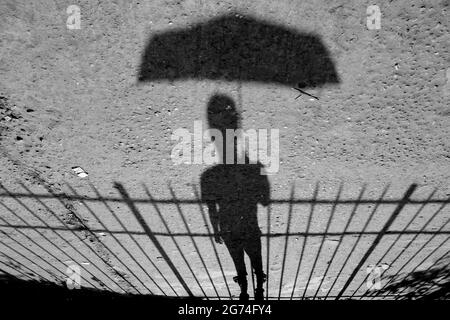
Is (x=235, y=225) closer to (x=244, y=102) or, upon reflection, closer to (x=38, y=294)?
(x=244, y=102)

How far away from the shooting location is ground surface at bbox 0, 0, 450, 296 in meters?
2.44

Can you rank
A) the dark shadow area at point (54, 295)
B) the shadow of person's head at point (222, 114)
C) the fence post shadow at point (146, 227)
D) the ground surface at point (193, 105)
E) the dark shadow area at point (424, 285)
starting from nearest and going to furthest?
the ground surface at point (193, 105), the shadow of person's head at point (222, 114), the fence post shadow at point (146, 227), the dark shadow area at point (424, 285), the dark shadow area at point (54, 295)

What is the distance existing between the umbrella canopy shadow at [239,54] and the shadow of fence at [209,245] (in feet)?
3.79

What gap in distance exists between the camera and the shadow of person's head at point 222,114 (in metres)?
2.71

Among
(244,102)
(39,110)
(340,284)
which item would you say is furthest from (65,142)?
(340,284)

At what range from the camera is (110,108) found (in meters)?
2.74

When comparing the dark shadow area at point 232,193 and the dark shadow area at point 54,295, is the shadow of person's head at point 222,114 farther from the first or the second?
the dark shadow area at point 54,295

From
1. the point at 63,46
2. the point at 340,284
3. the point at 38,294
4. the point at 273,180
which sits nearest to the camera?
the point at 63,46

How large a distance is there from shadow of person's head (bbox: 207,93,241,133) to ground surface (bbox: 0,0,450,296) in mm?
74

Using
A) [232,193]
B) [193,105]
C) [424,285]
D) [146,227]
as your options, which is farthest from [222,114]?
[424,285]

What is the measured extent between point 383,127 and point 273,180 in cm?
109

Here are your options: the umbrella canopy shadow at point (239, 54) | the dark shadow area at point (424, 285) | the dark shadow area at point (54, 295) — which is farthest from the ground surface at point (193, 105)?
the dark shadow area at point (54, 295)

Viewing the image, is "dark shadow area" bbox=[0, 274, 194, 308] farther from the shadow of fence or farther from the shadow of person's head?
the shadow of person's head

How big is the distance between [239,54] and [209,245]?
2.10 metres
